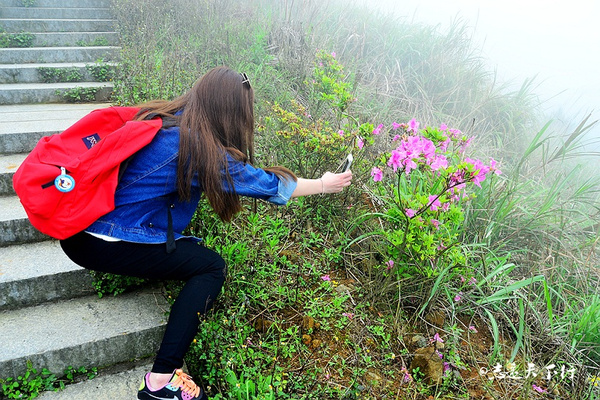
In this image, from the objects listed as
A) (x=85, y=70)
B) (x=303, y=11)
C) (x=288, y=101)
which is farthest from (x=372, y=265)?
(x=303, y=11)

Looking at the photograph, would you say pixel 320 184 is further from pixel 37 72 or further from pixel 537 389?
pixel 37 72

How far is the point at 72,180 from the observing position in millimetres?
1702

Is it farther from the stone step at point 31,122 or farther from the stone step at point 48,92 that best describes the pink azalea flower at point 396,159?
the stone step at point 48,92

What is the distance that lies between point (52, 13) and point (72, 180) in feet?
18.6

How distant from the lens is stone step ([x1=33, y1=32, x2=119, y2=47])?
5.23 metres

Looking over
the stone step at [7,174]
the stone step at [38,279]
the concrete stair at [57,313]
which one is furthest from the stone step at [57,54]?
the stone step at [38,279]

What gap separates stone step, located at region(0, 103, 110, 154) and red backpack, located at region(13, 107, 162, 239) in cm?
186

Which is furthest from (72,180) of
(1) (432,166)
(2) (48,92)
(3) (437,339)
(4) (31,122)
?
(2) (48,92)

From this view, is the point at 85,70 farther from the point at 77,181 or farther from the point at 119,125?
the point at 77,181

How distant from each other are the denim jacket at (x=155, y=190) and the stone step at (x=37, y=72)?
341 cm

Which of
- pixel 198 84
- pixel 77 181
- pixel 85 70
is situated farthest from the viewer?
pixel 85 70

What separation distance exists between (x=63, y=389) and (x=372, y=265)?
178 centimetres

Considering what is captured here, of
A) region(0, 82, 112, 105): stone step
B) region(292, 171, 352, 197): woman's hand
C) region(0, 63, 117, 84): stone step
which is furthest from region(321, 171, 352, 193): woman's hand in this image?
Result: region(0, 63, 117, 84): stone step

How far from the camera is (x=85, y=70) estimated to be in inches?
181
